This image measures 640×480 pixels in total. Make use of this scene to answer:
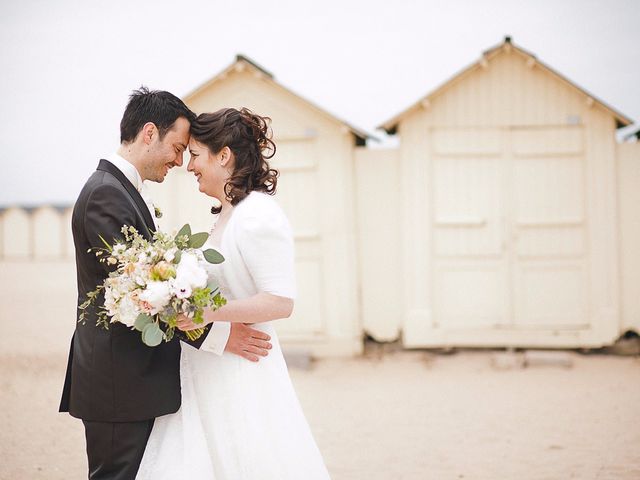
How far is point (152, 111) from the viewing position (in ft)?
10.8

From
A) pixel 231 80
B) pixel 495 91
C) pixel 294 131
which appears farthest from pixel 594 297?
pixel 231 80

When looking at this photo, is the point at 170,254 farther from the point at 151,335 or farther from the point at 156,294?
the point at 151,335

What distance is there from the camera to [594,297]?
962 centimetres

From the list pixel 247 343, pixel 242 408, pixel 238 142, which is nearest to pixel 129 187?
pixel 238 142

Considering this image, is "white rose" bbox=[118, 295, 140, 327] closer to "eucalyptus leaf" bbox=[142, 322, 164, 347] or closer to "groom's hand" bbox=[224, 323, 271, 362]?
"eucalyptus leaf" bbox=[142, 322, 164, 347]

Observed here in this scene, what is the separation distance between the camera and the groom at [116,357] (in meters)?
3.00

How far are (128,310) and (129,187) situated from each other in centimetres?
66

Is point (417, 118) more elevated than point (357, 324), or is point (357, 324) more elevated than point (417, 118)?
point (417, 118)

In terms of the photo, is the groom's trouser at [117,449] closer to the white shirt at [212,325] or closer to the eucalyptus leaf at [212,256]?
the white shirt at [212,325]

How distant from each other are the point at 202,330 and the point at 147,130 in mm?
936

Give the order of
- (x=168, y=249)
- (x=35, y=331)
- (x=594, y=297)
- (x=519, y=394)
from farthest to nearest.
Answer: (x=35, y=331)
(x=594, y=297)
(x=519, y=394)
(x=168, y=249)

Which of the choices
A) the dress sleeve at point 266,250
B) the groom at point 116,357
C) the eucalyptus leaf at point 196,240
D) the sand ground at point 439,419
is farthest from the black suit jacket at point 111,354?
the sand ground at point 439,419

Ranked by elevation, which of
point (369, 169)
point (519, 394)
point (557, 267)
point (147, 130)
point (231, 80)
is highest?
point (231, 80)

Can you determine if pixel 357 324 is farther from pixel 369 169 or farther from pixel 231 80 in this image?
pixel 231 80
